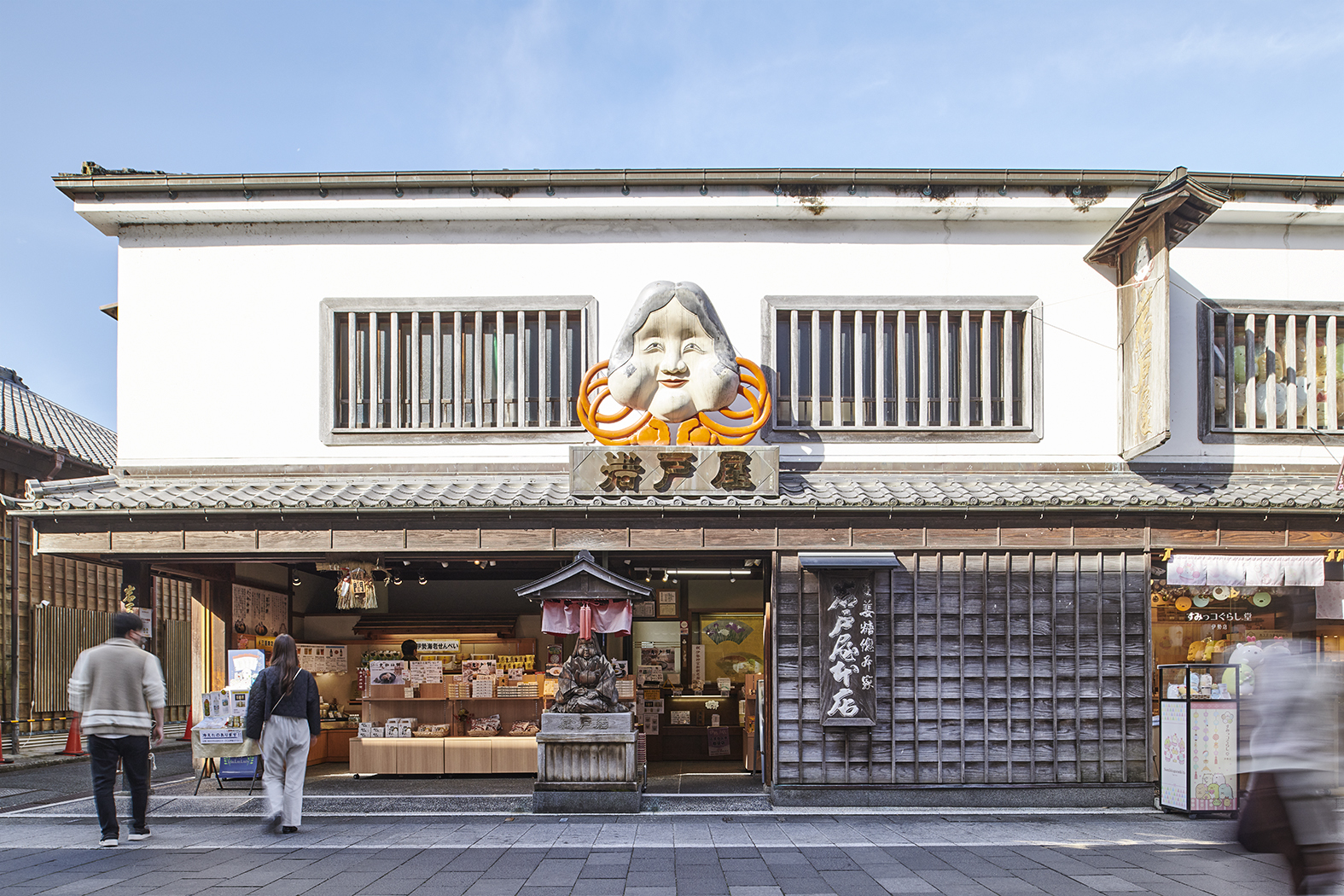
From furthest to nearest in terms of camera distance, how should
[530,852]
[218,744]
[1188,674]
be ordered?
1. [218,744]
2. [1188,674]
3. [530,852]

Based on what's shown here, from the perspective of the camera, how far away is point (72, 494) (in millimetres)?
11414

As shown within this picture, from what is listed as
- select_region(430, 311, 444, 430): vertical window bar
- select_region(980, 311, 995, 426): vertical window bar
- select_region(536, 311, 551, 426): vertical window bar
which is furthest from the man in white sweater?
select_region(980, 311, 995, 426): vertical window bar

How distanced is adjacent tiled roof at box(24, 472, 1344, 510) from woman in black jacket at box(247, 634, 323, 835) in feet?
6.94

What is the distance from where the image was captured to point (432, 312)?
13.0 m

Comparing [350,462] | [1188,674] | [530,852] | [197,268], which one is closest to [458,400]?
[350,462]

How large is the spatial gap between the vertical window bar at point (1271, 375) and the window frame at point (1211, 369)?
0.40 ft

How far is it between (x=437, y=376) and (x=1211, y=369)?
35.4 feet

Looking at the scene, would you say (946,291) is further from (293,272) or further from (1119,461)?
(293,272)

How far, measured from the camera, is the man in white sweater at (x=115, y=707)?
8742mm

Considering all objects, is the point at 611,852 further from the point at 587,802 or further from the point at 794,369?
the point at 794,369

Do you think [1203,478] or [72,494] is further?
[1203,478]

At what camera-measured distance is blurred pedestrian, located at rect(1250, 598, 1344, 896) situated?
5289 mm

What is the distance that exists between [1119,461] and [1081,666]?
9.87ft

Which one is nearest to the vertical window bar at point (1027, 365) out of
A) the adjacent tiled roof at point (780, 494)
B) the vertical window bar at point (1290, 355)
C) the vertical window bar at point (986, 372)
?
the vertical window bar at point (986, 372)
